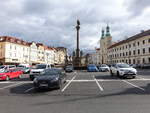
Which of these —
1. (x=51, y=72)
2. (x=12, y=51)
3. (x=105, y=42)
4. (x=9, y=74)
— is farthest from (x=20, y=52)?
(x=51, y=72)

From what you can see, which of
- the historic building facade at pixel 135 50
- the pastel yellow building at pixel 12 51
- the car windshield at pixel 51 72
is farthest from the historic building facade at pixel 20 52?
the car windshield at pixel 51 72

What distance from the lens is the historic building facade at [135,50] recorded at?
220 feet

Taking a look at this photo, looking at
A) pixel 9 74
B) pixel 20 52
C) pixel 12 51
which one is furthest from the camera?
pixel 20 52

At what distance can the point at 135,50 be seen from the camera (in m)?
74.8

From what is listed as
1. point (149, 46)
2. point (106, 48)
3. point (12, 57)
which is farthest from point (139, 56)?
point (12, 57)

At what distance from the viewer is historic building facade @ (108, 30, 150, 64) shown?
67000 mm

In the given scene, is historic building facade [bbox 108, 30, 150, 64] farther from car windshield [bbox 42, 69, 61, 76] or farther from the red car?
car windshield [bbox 42, 69, 61, 76]

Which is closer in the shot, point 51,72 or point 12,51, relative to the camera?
point 51,72

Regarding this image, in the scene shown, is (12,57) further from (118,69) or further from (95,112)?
(95,112)

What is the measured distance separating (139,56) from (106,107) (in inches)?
2742

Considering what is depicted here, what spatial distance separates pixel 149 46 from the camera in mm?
64812

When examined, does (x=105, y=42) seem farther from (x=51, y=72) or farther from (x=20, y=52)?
(x=51, y=72)

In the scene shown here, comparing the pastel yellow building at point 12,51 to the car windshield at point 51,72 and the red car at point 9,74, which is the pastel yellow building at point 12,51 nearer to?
the red car at point 9,74

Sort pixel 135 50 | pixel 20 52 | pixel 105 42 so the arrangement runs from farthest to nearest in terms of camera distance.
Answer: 1. pixel 105 42
2. pixel 20 52
3. pixel 135 50
